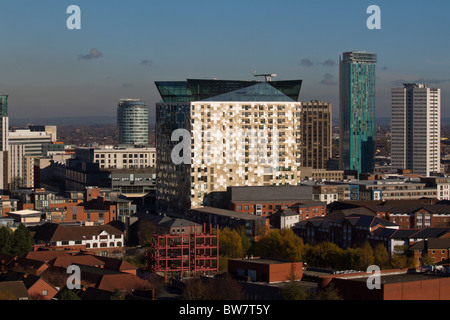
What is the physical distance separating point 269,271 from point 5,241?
20.2 meters

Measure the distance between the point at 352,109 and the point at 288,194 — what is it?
8212 centimetres

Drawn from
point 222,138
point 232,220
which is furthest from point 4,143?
point 232,220

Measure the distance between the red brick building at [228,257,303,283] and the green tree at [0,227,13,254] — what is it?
1740 centimetres

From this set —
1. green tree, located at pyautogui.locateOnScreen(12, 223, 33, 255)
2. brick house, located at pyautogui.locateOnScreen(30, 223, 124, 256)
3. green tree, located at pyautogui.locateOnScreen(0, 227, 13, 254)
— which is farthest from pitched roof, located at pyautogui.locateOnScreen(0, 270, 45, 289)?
brick house, located at pyautogui.locateOnScreen(30, 223, 124, 256)

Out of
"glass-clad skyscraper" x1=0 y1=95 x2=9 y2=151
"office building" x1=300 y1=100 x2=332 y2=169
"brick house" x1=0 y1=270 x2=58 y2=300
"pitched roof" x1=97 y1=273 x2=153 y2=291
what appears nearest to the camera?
"brick house" x1=0 y1=270 x2=58 y2=300

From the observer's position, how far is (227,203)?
250ft

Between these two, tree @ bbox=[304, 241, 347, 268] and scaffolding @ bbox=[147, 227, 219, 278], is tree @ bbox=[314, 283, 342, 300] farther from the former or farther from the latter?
tree @ bbox=[304, 241, 347, 268]

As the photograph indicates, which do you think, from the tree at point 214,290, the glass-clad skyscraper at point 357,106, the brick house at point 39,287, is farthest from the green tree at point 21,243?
the glass-clad skyscraper at point 357,106

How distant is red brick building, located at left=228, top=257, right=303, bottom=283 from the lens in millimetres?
40656

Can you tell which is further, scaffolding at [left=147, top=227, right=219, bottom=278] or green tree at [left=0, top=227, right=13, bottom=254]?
green tree at [left=0, top=227, right=13, bottom=254]

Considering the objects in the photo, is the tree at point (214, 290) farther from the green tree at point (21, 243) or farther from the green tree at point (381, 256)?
the green tree at point (21, 243)
